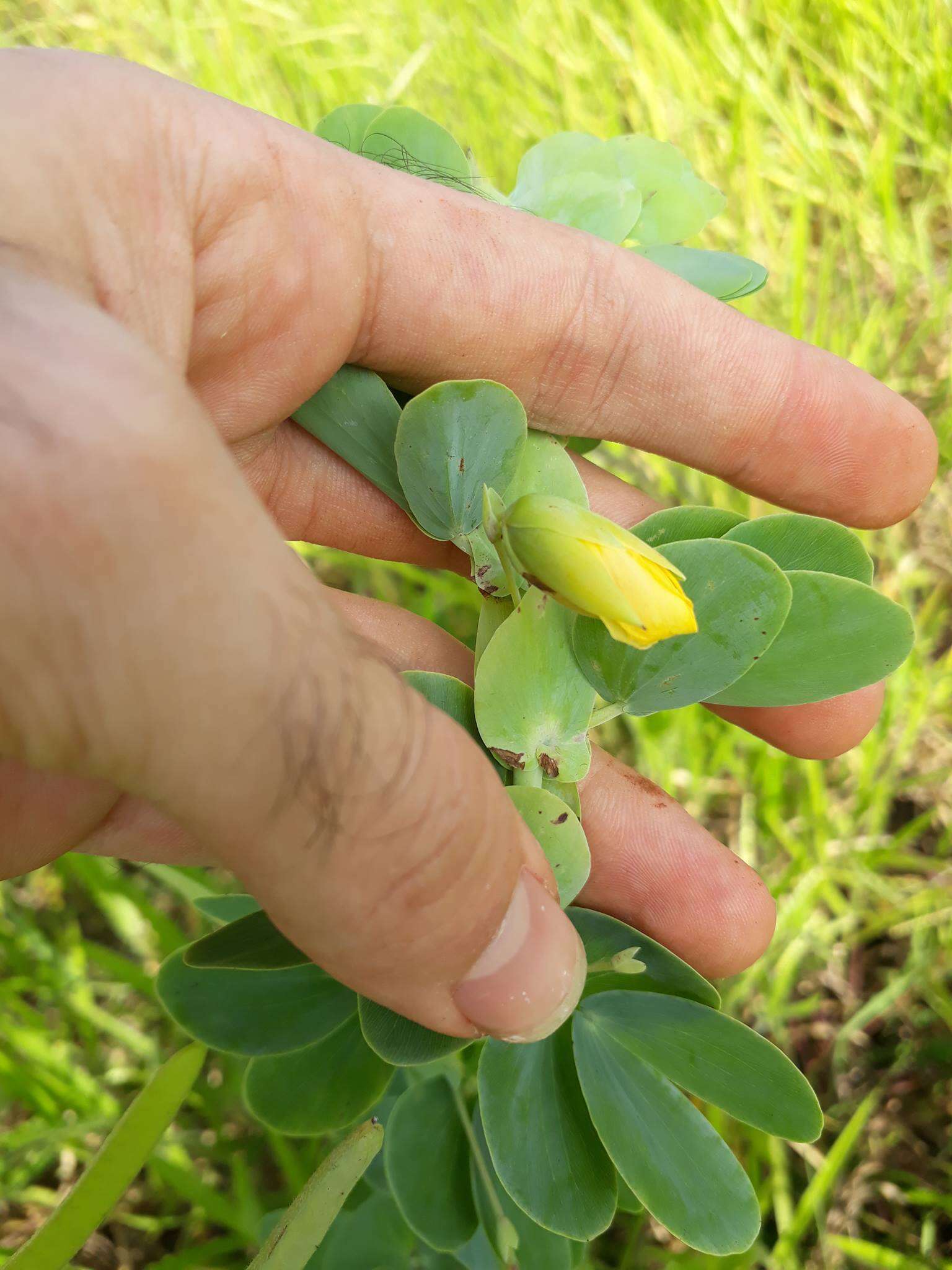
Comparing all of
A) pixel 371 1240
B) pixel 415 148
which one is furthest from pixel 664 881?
pixel 415 148

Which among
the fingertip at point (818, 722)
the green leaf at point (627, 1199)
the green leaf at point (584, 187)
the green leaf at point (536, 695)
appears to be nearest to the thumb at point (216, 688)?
the green leaf at point (536, 695)

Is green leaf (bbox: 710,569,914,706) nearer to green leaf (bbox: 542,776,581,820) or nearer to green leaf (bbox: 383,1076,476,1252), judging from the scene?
green leaf (bbox: 542,776,581,820)

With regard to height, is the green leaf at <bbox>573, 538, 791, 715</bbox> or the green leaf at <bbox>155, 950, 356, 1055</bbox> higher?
the green leaf at <bbox>573, 538, 791, 715</bbox>

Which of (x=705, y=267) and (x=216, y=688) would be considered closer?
(x=216, y=688)

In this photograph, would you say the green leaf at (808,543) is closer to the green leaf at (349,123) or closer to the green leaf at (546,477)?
the green leaf at (546,477)

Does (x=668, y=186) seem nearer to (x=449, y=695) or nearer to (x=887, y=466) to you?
(x=887, y=466)

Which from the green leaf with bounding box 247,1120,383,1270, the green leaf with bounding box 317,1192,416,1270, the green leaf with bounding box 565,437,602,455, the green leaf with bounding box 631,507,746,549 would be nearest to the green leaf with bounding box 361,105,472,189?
the green leaf with bounding box 565,437,602,455
